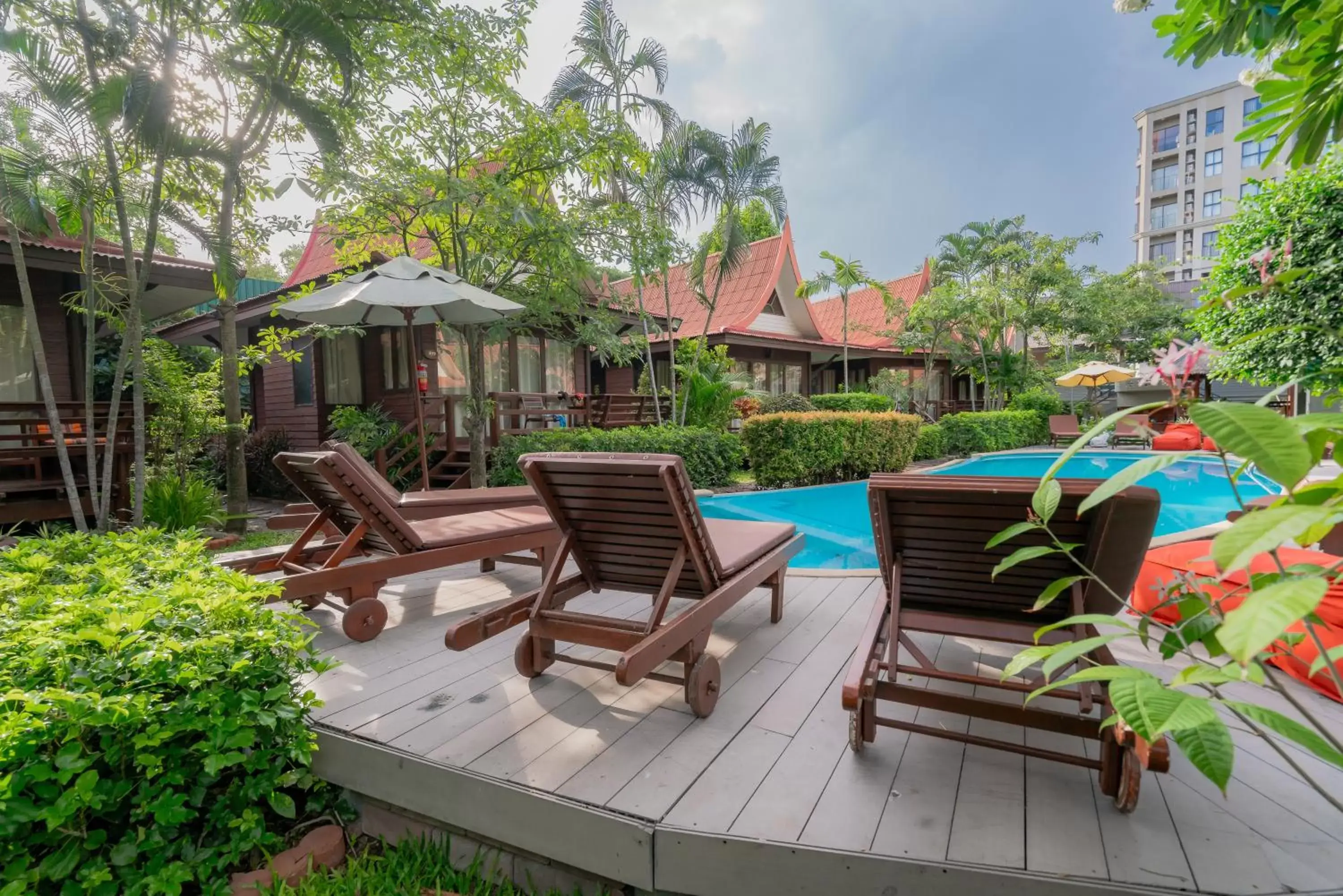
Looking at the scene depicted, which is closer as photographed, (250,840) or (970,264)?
(250,840)

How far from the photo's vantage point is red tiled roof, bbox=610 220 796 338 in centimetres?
1845

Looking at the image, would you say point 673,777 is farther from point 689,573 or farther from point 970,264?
point 970,264

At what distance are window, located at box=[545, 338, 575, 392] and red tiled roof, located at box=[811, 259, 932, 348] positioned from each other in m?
9.41

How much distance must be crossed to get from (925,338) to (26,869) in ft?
66.7

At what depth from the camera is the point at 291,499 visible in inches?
403

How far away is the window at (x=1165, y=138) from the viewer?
171 ft

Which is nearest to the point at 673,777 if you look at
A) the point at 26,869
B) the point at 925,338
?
the point at 26,869

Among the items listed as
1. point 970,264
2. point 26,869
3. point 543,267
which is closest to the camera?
point 26,869

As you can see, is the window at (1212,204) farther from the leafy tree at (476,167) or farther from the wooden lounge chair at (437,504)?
the wooden lounge chair at (437,504)

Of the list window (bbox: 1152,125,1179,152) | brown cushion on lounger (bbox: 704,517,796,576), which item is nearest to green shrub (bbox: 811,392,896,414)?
brown cushion on lounger (bbox: 704,517,796,576)

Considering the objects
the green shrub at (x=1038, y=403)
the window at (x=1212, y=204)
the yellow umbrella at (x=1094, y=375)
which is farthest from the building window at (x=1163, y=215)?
the green shrub at (x=1038, y=403)

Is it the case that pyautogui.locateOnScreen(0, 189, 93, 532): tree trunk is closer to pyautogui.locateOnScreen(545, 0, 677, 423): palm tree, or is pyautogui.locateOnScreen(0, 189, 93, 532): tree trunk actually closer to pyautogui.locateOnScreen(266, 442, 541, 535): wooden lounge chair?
pyautogui.locateOnScreen(266, 442, 541, 535): wooden lounge chair

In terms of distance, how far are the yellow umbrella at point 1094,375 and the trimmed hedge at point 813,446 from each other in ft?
34.9

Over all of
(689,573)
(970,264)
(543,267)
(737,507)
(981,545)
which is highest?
(970,264)
